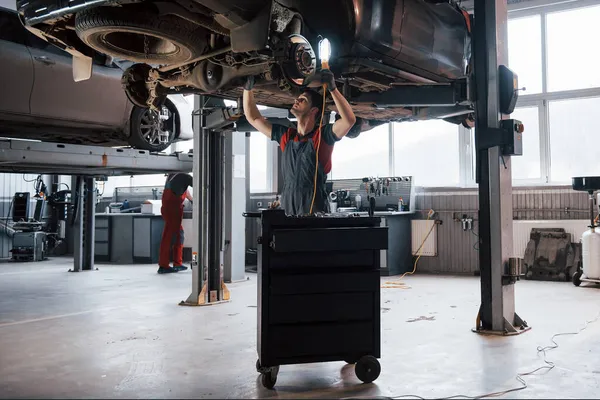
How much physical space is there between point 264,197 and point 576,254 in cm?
528

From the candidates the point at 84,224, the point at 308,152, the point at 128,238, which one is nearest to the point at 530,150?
the point at 308,152

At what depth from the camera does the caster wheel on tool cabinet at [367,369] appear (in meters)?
→ 2.67

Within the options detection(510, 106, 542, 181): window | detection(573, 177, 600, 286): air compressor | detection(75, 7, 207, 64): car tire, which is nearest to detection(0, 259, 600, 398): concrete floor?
detection(573, 177, 600, 286): air compressor

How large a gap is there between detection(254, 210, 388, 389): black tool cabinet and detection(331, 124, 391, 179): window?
20.9ft

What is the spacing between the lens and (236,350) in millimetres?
3365

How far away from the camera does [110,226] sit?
1025 centimetres

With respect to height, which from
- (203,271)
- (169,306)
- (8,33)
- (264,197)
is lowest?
(169,306)

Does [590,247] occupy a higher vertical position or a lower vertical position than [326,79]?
lower

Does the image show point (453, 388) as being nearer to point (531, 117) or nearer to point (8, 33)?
point (8, 33)

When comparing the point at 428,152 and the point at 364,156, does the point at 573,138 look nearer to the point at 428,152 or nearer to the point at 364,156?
the point at 428,152

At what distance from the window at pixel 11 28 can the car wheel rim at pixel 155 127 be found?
1503 mm

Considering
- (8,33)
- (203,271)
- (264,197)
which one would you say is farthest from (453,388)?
(264,197)

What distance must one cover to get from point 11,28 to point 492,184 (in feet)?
14.3

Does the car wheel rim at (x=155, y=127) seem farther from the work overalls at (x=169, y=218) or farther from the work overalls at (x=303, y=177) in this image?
the work overalls at (x=303, y=177)
